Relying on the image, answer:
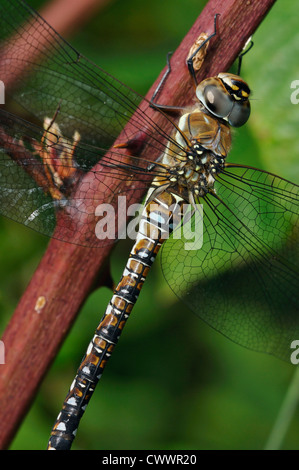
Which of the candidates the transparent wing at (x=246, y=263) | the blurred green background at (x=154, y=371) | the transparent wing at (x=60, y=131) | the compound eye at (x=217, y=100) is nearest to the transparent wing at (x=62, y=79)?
the transparent wing at (x=60, y=131)

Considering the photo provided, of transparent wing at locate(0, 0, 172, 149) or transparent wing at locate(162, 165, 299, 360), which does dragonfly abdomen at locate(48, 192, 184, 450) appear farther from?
transparent wing at locate(0, 0, 172, 149)

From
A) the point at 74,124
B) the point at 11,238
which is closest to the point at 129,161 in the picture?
the point at 74,124

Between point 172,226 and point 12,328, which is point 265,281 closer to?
point 172,226

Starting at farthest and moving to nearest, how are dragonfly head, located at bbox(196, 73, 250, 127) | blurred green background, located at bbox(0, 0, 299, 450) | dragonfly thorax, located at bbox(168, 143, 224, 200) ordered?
blurred green background, located at bbox(0, 0, 299, 450) → dragonfly thorax, located at bbox(168, 143, 224, 200) → dragonfly head, located at bbox(196, 73, 250, 127)

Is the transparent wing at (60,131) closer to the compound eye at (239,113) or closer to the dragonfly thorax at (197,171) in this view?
the dragonfly thorax at (197,171)

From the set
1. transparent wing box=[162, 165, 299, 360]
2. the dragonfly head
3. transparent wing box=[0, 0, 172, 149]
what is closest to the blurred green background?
transparent wing box=[162, 165, 299, 360]
